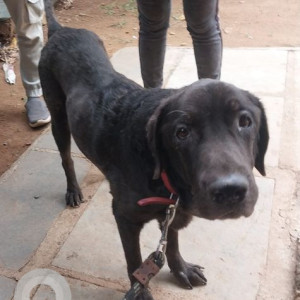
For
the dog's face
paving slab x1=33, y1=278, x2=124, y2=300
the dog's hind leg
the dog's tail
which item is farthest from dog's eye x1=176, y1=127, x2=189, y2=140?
the dog's tail

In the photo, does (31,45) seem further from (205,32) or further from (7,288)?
(7,288)

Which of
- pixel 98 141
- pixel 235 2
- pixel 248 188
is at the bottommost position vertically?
pixel 235 2

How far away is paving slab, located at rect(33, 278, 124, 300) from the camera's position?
7.68 feet

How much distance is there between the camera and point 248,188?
4.94 ft

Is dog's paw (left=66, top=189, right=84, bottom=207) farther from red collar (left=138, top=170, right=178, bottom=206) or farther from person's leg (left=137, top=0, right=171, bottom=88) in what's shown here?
red collar (left=138, top=170, right=178, bottom=206)

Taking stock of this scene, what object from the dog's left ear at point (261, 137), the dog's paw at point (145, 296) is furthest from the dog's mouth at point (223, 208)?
the dog's paw at point (145, 296)

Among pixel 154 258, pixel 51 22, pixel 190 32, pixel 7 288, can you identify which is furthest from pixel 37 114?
pixel 154 258

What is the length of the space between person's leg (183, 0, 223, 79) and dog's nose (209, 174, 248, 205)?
1732 mm

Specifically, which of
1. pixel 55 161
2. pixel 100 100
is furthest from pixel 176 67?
pixel 100 100

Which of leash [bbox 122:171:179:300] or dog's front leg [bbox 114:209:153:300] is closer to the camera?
leash [bbox 122:171:179:300]

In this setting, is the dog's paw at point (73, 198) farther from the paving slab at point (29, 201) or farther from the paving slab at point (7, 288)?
the paving slab at point (7, 288)

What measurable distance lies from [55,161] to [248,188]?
2.26 meters

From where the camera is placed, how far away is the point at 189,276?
2.35m

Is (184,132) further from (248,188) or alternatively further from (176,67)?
(176,67)
